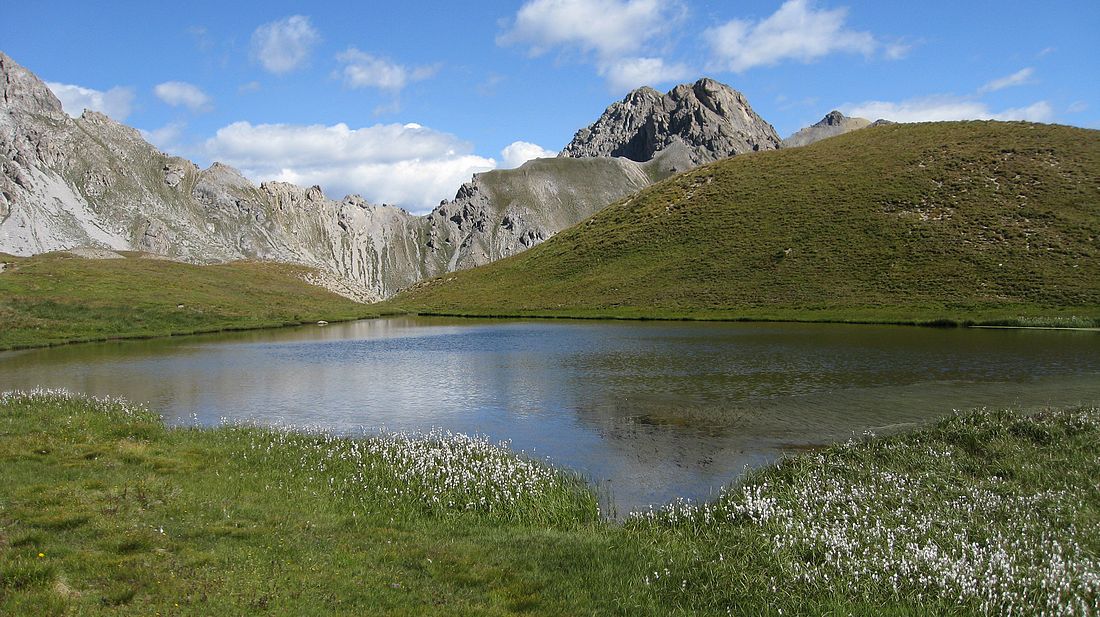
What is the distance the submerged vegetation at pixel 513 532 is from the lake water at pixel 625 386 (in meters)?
3.19

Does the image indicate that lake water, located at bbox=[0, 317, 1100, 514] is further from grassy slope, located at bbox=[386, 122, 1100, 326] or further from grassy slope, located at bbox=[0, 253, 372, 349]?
grassy slope, located at bbox=[386, 122, 1100, 326]

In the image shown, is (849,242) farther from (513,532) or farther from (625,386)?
(513,532)

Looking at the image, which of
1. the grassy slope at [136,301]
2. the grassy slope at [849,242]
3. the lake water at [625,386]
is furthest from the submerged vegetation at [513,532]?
the grassy slope at [849,242]

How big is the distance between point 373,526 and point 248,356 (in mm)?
39857

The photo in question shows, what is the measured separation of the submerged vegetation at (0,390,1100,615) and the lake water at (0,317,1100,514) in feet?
10.5

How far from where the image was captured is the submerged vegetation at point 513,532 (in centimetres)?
951

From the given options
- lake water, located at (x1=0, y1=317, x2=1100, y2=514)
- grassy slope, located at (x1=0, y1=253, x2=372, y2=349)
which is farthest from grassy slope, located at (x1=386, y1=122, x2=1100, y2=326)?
grassy slope, located at (x1=0, y1=253, x2=372, y2=349)

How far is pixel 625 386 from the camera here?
3362cm

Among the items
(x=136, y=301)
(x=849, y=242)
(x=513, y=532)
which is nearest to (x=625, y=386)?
(x=513, y=532)

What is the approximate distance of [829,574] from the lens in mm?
10359

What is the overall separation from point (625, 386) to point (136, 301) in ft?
210

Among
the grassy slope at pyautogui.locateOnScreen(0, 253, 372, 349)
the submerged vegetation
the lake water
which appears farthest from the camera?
the grassy slope at pyautogui.locateOnScreen(0, 253, 372, 349)

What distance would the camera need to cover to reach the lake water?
72.6 feet

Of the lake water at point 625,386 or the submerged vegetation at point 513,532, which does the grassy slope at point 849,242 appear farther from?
the submerged vegetation at point 513,532
